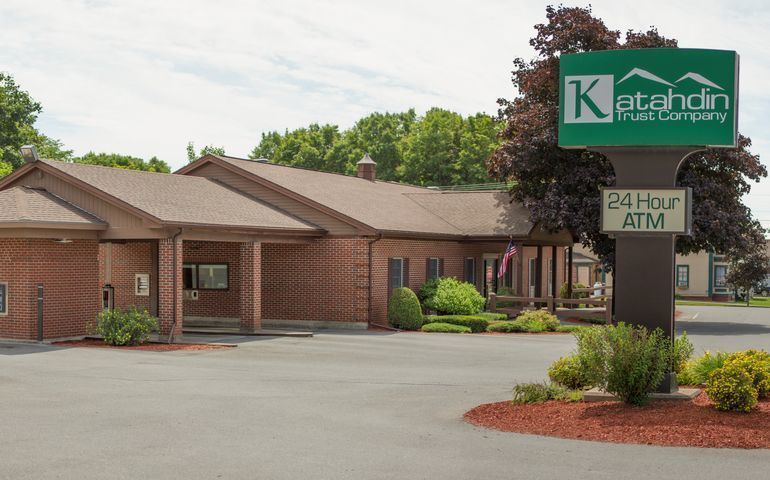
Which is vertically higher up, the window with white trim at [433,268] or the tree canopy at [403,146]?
the tree canopy at [403,146]

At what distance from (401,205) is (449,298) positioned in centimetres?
705

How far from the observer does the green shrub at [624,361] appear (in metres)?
13.2

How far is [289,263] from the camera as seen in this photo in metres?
32.0

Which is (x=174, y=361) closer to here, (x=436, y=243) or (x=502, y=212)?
(x=436, y=243)

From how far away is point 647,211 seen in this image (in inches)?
570

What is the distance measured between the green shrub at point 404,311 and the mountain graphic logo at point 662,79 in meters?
17.5

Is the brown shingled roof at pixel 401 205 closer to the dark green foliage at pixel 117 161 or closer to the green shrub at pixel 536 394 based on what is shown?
the green shrub at pixel 536 394

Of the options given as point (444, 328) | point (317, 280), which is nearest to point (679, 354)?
point (444, 328)

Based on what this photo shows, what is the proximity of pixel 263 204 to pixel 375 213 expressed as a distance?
4230 millimetres

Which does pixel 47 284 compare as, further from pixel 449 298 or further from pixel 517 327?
pixel 517 327

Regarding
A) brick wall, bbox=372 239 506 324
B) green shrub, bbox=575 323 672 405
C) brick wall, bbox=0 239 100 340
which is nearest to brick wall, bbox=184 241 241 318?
brick wall, bbox=372 239 506 324

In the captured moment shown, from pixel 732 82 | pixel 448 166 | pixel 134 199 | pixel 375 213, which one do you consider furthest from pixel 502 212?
pixel 448 166

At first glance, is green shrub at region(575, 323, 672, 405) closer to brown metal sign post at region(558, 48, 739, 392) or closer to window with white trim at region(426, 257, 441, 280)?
brown metal sign post at region(558, 48, 739, 392)

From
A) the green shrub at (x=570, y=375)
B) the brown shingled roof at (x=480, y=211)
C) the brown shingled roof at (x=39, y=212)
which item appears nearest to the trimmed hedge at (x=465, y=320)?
the brown shingled roof at (x=480, y=211)
